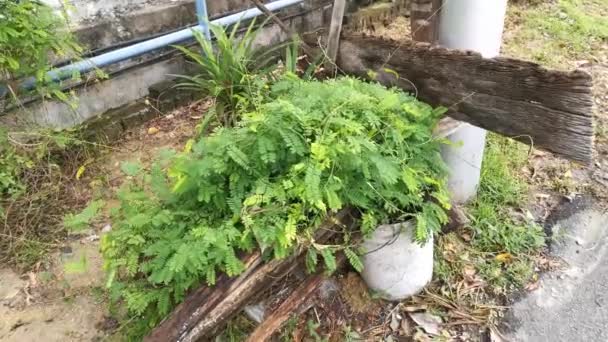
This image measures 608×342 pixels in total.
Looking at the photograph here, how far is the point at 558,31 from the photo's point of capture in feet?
18.5

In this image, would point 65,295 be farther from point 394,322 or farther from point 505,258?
point 505,258

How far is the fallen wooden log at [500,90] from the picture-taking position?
6.84ft

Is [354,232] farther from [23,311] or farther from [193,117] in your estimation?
[193,117]

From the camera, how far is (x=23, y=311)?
2670 millimetres

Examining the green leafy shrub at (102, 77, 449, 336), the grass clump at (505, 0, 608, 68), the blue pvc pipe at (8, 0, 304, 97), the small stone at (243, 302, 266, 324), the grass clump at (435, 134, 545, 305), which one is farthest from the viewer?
the grass clump at (505, 0, 608, 68)

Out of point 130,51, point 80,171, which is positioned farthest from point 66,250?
point 130,51

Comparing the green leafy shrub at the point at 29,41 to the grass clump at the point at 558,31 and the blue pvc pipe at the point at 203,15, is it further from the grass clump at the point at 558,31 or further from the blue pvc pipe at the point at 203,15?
the grass clump at the point at 558,31

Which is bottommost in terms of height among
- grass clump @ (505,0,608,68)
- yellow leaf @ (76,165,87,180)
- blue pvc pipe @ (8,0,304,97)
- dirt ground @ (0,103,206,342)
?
dirt ground @ (0,103,206,342)

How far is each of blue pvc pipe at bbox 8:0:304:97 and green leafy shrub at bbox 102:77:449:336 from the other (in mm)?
1282

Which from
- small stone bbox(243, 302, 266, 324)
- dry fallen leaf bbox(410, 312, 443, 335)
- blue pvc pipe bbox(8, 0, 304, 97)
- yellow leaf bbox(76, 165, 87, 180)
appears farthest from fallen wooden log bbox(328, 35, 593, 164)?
yellow leaf bbox(76, 165, 87, 180)

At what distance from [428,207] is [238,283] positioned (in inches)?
42.5

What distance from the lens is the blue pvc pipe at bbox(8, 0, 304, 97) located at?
311 centimetres

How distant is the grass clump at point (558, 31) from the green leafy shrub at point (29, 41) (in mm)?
4617

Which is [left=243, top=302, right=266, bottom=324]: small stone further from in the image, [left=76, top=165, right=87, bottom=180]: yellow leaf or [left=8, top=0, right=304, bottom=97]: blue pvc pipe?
[left=8, top=0, right=304, bottom=97]: blue pvc pipe
